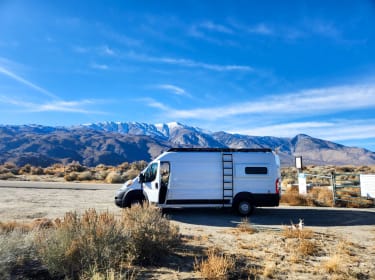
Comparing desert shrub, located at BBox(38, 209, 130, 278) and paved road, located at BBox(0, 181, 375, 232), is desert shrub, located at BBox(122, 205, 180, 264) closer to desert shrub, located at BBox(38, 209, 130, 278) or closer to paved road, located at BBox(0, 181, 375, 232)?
desert shrub, located at BBox(38, 209, 130, 278)

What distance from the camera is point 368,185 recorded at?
52.3 ft

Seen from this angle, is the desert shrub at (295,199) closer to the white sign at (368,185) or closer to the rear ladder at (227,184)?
the white sign at (368,185)

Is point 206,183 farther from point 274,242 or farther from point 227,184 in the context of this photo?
point 274,242

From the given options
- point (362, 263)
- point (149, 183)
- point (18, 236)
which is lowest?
point (362, 263)

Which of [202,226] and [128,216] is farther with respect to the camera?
[202,226]

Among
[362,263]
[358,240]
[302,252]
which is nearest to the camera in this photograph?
[362,263]

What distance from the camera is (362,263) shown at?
659 centimetres

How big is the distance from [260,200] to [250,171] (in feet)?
3.85

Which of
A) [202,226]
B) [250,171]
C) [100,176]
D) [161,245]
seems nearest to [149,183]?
[202,226]

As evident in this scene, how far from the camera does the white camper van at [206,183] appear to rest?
12.5 m

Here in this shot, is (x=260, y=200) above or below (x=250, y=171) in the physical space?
below

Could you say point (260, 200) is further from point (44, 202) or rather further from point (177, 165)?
point (44, 202)

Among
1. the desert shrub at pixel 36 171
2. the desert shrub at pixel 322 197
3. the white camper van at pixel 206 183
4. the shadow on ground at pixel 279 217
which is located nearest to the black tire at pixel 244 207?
the white camper van at pixel 206 183

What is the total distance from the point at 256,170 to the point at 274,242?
485 cm
